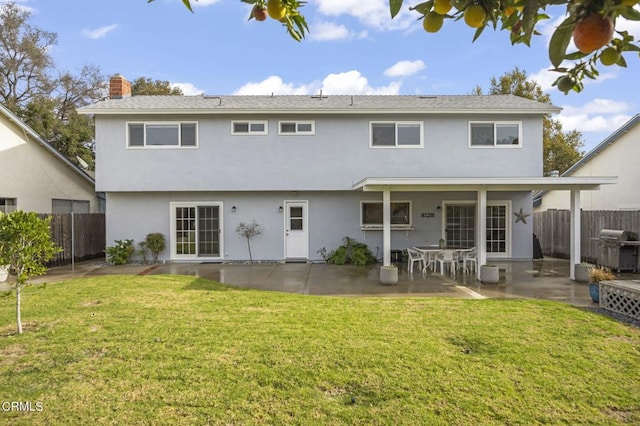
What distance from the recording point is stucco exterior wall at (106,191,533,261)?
1295 cm

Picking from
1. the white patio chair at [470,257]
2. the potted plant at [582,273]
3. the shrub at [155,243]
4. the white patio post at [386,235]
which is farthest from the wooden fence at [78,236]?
the potted plant at [582,273]

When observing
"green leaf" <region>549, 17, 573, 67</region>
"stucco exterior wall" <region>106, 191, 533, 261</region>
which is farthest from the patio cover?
"green leaf" <region>549, 17, 573, 67</region>

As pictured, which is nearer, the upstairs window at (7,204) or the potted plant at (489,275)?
the potted plant at (489,275)

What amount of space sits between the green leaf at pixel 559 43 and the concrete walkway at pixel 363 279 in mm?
7062

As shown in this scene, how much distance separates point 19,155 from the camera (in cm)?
1275

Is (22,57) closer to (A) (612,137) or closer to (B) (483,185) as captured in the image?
(B) (483,185)

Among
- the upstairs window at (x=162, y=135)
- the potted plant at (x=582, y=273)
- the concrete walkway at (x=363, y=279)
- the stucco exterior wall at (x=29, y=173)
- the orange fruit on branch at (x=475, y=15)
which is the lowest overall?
the concrete walkway at (x=363, y=279)

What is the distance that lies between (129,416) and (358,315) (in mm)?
3702

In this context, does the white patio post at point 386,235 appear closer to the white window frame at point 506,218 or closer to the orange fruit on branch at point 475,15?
the white window frame at point 506,218

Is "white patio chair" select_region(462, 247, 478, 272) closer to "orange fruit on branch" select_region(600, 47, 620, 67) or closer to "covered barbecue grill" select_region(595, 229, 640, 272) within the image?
"covered barbecue grill" select_region(595, 229, 640, 272)

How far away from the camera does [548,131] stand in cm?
2453

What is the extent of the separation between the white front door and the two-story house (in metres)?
0.04

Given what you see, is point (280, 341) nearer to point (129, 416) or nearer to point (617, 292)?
point (129, 416)

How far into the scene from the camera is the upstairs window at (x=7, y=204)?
12.0 metres
